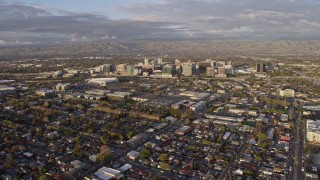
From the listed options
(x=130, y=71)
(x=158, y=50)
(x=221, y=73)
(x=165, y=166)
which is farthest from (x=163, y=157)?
(x=158, y=50)

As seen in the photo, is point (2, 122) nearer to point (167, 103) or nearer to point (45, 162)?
point (45, 162)

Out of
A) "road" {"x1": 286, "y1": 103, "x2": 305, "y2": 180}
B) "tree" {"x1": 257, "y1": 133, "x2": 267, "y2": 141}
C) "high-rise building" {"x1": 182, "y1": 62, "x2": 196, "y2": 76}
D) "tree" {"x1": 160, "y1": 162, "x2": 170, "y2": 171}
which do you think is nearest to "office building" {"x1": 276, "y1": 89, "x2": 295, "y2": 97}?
"road" {"x1": 286, "y1": 103, "x2": 305, "y2": 180}

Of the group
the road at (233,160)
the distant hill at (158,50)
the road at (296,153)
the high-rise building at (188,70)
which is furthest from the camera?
the distant hill at (158,50)

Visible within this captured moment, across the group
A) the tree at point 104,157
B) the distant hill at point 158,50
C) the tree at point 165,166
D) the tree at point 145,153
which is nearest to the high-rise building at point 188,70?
the tree at point 145,153

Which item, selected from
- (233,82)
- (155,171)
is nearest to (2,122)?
(155,171)

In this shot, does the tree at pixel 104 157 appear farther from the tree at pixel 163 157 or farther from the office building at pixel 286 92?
the office building at pixel 286 92

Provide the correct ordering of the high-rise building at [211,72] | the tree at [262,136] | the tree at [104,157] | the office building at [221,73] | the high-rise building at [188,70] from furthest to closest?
the high-rise building at [188,70] → the high-rise building at [211,72] → the office building at [221,73] → the tree at [262,136] → the tree at [104,157]

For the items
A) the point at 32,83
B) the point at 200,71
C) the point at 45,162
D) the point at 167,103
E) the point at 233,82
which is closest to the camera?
the point at 45,162

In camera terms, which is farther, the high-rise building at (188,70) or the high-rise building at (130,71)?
the high-rise building at (130,71)
